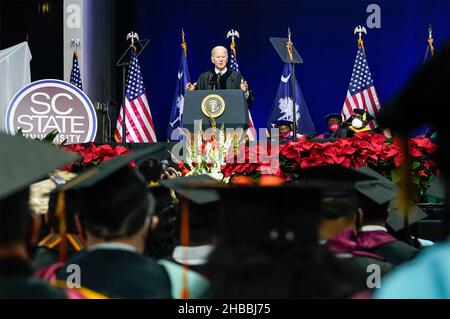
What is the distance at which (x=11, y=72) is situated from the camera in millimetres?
10516

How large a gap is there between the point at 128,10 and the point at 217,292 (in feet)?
41.0

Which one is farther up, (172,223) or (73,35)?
(73,35)

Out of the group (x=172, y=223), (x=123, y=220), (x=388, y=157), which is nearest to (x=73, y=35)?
(x=388, y=157)

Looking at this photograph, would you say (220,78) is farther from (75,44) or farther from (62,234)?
A: (62,234)

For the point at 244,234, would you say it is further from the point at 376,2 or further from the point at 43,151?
the point at 376,2

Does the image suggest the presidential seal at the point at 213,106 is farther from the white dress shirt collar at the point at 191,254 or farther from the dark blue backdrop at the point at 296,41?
the dark blue backdrop at the point at 296,41

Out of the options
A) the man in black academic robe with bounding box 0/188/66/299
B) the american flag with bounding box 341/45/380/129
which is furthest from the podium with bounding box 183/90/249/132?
the man in black academic robe with bounding box 0/188/66/299

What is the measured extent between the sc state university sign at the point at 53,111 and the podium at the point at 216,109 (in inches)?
48.1

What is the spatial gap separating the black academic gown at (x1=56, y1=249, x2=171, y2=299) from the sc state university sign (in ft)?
14.6

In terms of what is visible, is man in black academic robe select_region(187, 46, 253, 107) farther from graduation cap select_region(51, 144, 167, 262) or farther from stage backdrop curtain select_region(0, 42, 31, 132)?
graduation cap select_region(51, 144, 167, 262)

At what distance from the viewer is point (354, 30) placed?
42.9ft

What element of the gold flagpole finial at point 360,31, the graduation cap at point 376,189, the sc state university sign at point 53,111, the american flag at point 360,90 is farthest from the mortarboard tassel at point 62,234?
the gold flagpole finial at point 360,31

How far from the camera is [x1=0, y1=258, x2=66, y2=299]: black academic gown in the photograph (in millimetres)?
1881
